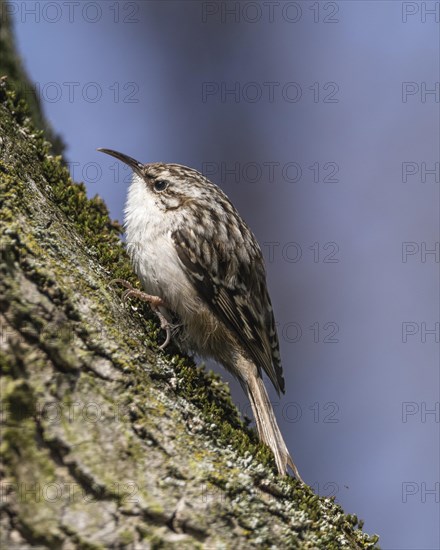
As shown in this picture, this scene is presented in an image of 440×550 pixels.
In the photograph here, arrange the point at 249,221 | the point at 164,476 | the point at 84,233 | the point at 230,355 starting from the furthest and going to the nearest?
the point at 249,221
the point at 230,355
the point at 84,233
the point at 164,476

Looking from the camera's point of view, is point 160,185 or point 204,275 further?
point 160,185

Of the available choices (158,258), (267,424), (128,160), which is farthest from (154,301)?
(128,160)

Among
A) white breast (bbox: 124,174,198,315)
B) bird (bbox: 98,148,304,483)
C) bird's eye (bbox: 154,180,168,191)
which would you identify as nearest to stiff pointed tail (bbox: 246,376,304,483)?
bird (bbox: 98,148,304,483)

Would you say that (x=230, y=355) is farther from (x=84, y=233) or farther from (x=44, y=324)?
(x=44, y=324)

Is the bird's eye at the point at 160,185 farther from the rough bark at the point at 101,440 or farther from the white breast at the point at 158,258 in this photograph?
the rough bark at the point at 101,440

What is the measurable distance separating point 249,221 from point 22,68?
3.51 m

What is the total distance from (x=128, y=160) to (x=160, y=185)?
0.28m

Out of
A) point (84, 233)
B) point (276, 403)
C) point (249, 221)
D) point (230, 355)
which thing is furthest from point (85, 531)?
point (249, 221)

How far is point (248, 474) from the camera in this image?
6.34 ft

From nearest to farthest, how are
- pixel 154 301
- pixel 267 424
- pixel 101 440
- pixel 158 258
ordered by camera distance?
1. pixel 101 440
2. pixel 267 424
3. pixel 154 301
4. pixel 158 258

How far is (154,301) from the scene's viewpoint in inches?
112

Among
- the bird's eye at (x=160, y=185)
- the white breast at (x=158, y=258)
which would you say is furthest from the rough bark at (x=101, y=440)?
the bird's eye at (x=160, y=185)

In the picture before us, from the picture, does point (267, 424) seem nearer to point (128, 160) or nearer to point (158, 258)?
point (158, 258)

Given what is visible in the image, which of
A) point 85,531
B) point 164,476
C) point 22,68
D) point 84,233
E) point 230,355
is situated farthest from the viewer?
point 22,68
